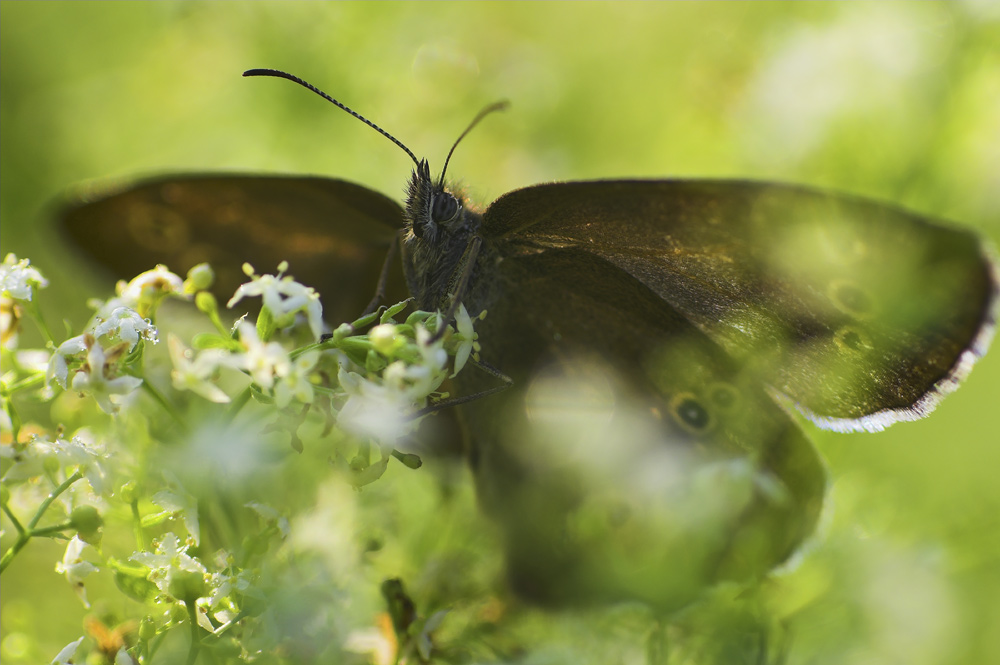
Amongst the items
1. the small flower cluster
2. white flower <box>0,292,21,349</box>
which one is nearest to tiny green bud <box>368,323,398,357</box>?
the small flower cluster

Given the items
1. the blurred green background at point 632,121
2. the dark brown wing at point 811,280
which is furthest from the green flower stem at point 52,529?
the dark brown wing at point 811,280

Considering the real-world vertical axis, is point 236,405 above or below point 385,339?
below

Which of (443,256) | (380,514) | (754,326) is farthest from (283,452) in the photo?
(754,326)

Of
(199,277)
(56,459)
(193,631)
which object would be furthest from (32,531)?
(199,277)

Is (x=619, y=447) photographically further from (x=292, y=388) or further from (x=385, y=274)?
(x=292, y=388)

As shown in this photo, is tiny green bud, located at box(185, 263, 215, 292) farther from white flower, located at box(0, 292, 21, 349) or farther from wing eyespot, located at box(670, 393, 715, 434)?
wing eyespot, located at box(670, 393, 715, 434)

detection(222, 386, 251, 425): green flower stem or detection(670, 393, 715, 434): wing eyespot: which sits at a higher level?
detection(222, 386, 251, 425): green flower stem

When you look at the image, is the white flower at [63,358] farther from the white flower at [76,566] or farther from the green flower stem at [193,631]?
the green flower stem at [193,631]
